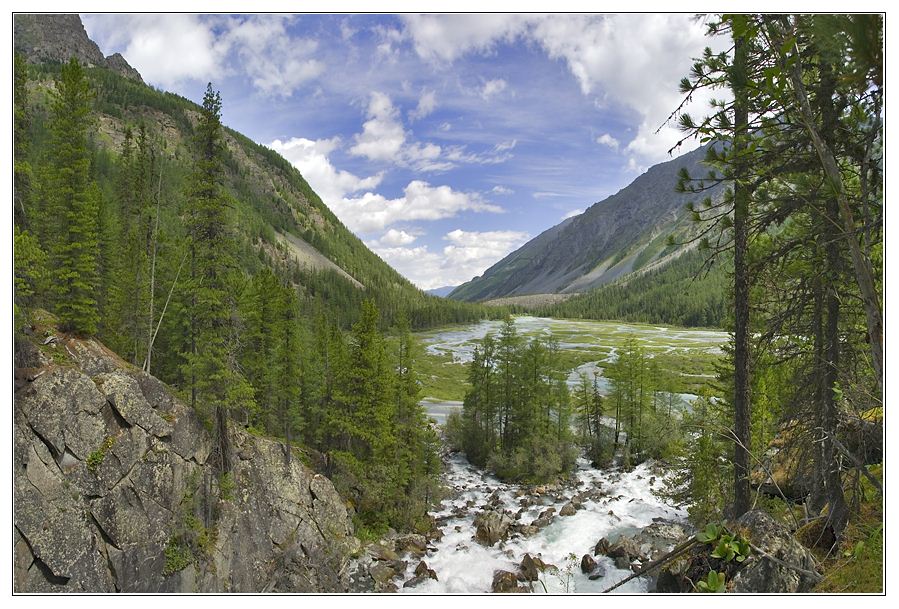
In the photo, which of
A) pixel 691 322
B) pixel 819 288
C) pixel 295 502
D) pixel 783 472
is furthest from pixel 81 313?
pixel 691 322

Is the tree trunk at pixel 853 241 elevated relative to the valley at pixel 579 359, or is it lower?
elevated

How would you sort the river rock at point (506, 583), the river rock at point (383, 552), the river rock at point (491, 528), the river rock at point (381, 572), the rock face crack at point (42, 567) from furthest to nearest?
the river rock at point (491, 528)
the river rock at point (383, 552)
the river rock at point (381, 572)
the river rock at point (506, 583)
the rock face crack at point (42, 567)

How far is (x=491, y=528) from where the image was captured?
773 inches

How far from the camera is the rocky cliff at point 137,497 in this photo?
33.2 feet

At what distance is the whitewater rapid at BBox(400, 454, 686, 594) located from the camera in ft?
52.4

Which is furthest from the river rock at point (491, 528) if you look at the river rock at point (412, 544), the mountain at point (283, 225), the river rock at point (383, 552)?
the mountain at point (283, 225)

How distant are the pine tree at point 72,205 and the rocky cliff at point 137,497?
1116 millimetres

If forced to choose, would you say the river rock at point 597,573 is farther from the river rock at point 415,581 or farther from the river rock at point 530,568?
the river rock at point 415,581

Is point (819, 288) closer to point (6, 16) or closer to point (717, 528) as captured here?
point (717, 528)

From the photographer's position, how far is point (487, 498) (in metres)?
25.5

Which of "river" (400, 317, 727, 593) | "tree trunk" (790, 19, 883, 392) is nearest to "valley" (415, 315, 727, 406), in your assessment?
"river" (400, 317, 727, 593)

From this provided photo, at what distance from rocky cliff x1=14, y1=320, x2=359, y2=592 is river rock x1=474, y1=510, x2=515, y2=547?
18.4 ft

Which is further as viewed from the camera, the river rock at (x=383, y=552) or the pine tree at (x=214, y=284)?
the river rock at (x=383, y=552)

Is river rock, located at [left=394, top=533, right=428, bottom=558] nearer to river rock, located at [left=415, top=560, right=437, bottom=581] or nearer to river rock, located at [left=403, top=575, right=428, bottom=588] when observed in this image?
river rock, located at [left=415, top=560, right=437, bottom=581]
